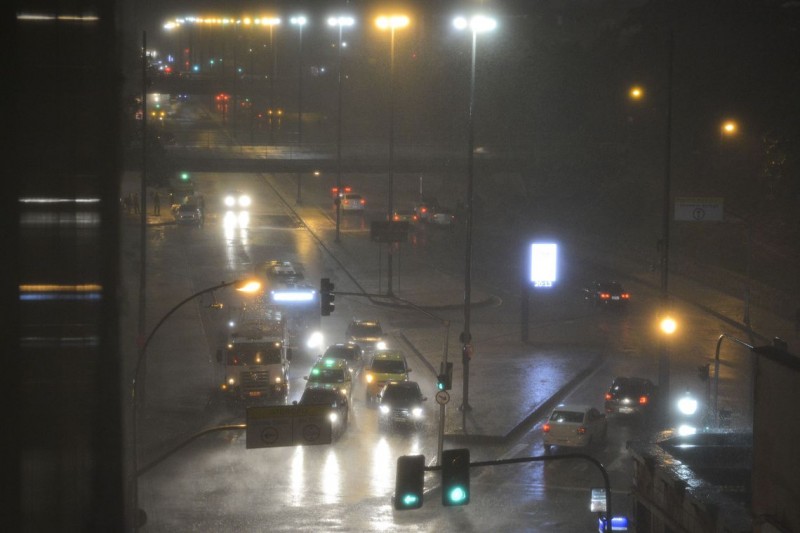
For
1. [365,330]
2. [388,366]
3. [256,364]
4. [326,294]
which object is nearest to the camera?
[326,294]

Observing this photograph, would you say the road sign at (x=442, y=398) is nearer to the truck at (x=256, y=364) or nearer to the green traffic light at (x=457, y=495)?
the truck at (x=256, y=364)

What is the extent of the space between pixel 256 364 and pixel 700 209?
59.7ft

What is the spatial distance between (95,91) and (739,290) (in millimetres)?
48143

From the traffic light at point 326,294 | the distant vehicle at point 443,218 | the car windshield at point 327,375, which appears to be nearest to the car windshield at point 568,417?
the traffic light at point 326,294

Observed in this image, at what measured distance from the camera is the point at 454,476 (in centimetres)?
1445

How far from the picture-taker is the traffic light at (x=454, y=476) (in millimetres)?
14391

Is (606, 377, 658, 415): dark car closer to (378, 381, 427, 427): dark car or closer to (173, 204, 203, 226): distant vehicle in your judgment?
(378, 381, 427, 427): dark car

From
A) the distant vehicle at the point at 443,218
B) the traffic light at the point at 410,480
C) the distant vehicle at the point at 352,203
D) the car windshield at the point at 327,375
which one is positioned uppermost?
the distant vehicle at the point at 352,203

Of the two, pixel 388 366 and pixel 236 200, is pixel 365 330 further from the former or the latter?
pixel 236 200

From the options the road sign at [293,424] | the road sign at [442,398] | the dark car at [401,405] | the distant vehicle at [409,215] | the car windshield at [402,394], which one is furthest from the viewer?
the distant vehicle at [409,215]

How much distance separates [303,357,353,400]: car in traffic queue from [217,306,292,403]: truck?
39.5 inches

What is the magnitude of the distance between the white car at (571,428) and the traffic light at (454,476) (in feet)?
45.8

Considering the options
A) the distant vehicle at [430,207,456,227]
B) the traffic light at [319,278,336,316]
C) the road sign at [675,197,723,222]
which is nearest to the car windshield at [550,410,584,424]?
the traffic light at [319,278,336,316]

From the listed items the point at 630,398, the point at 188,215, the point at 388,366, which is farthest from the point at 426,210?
the point at 630,398
